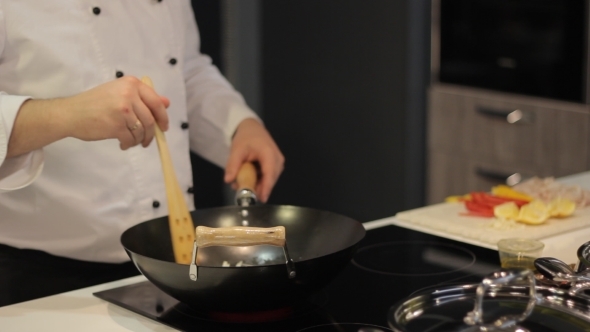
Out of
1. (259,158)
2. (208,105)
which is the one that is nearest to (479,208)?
(259,158)

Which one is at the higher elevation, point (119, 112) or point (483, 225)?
point (119, 112)

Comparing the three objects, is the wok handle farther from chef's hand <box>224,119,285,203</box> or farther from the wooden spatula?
chef's hand <box>224,119,285,203</box>

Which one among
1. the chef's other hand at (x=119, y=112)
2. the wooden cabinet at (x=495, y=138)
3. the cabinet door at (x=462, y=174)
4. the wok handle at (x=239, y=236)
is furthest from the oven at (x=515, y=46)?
the wok handle at (x=239, y=236)

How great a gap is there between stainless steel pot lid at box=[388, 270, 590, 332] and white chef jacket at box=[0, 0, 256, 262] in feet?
2.09

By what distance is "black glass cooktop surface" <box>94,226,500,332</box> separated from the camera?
39.9 inches

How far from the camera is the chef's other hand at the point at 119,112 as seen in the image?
3.73ft

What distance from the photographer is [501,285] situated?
83cm

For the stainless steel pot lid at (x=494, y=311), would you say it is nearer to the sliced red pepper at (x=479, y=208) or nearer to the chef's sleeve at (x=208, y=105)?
the sliced red pepper at (x=479, y=208)

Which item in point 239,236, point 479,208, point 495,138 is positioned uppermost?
point 239,236

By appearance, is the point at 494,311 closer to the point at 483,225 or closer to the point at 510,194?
the point at 483,225

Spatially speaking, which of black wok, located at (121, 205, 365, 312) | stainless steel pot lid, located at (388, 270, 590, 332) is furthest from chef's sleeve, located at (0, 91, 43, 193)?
stainless steel pot lid, located at (388, 270, 590, 332)

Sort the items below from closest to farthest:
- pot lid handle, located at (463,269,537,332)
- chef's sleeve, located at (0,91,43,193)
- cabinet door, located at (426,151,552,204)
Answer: pot lid handle, located at (463,269,537,332) → chef's sleeve, located at (0,91,43,193) → cabinet door, located at (426,151,552,204)

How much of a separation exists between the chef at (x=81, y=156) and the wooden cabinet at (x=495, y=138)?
1510mm

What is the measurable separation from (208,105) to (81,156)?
323mm
